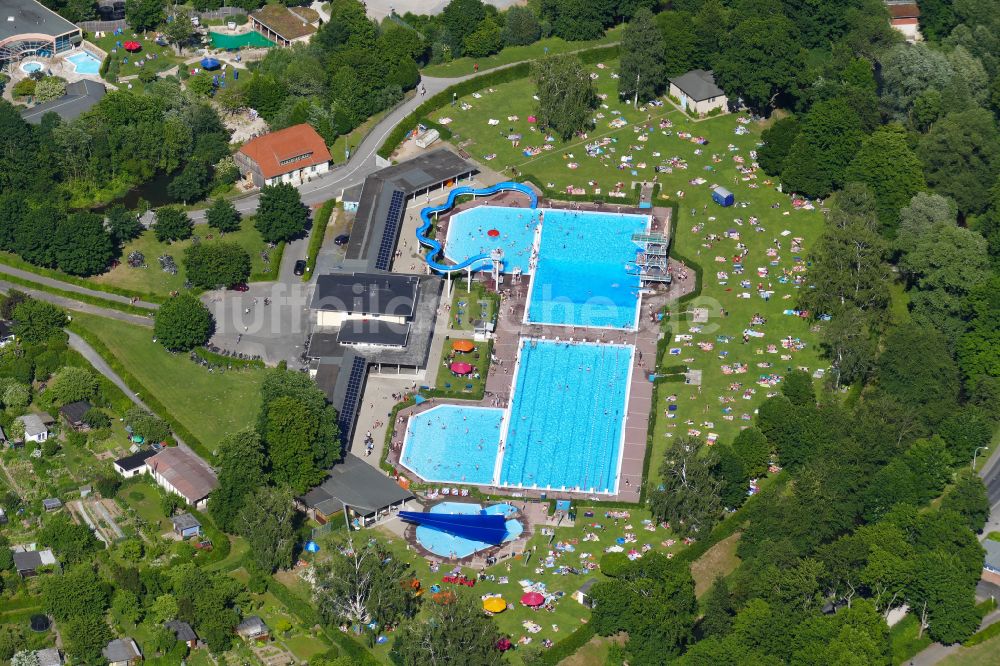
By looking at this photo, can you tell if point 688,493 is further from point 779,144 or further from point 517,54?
point 517,54

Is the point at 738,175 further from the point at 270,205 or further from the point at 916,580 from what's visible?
the point at 916,580

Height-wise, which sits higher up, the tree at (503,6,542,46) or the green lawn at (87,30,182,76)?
the tree at (503,6,542,46)

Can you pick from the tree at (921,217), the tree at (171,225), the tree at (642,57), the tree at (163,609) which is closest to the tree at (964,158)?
the tree at (921,217)

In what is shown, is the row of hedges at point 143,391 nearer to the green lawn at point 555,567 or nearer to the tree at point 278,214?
the green lawn at point 555,567

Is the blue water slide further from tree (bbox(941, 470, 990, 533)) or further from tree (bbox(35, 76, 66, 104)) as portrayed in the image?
tree (bbox(941, 470, 990, 533))

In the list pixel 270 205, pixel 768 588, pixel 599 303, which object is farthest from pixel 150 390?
pixel 768 588

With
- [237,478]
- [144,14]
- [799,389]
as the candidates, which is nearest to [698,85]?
[799,389]

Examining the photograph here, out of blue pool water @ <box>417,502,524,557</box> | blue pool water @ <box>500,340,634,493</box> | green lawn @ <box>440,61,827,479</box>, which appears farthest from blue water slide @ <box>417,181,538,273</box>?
blue pool water @ <box>417,502,524,557</box>
